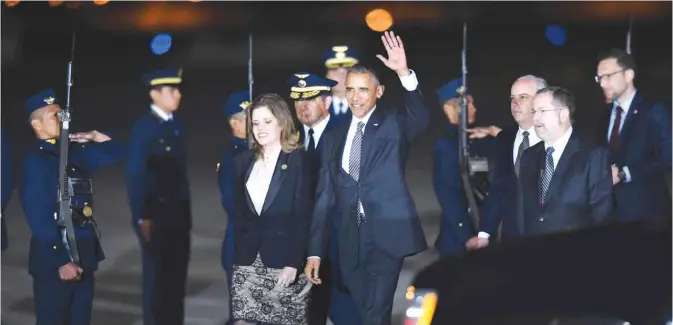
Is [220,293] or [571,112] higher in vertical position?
[571,112]

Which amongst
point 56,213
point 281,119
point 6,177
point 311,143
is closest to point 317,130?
point 311,143

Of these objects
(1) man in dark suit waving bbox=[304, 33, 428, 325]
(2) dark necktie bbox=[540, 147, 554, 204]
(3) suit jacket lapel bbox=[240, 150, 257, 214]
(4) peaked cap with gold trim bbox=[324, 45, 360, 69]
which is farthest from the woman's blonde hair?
(2) dark necktie bbox=[540, 147, 554, 204]

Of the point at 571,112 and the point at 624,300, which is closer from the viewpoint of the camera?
the point at 624,300

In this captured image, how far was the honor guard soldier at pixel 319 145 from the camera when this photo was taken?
473cm

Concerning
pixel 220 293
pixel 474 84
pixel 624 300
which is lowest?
pixel 220 293

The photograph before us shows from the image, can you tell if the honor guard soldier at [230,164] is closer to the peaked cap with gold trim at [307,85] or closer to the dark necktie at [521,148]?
the peaked cap with gold trim at [307,85]

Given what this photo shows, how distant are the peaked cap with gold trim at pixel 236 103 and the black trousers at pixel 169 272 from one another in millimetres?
598

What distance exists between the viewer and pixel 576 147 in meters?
4.68

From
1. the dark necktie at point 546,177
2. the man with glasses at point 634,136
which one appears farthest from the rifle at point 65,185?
the man with glasses at point 634,136

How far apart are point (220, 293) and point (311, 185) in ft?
2.25

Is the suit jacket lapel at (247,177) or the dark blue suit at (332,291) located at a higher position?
the suit jacket lapel at (247,177)

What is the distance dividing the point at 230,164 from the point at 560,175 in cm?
149

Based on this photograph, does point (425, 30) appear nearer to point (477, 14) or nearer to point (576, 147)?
point (477, 14)

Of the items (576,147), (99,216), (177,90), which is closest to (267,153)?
(177,90)
